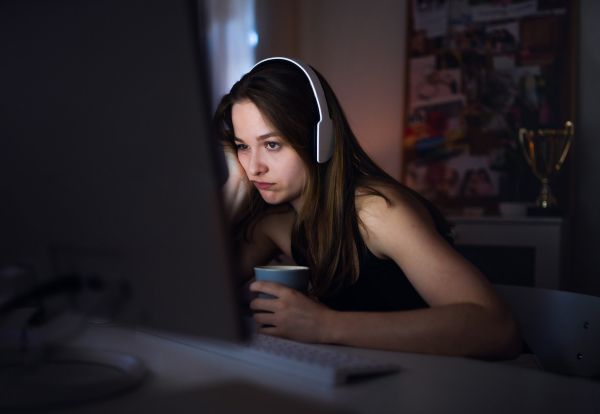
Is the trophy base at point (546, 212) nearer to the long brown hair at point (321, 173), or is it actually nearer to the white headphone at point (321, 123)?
the long brown hair at point (321, 173)

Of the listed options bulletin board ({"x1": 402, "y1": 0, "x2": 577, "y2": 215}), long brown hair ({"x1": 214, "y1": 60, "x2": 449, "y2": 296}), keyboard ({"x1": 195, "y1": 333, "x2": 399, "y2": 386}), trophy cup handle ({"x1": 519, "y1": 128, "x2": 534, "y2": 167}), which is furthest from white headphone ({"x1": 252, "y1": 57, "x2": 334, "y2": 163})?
bulletin board ({"x1": 402, "y1": 0, "x2": 577, "y2": 215})

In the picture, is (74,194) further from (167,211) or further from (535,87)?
(535,87)

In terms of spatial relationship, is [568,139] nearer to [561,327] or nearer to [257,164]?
[561,327]

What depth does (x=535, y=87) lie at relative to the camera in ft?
8.75

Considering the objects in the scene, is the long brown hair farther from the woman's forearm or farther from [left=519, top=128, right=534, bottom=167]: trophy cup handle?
[left=519, top=128, right=534, bottom=167]: trophy cup handle

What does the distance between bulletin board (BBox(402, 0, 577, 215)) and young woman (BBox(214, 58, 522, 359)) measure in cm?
163

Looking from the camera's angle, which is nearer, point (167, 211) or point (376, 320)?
point (167, 211)

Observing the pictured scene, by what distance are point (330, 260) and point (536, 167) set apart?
→ 1647mm

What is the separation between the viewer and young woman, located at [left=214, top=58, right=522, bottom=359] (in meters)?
0.75

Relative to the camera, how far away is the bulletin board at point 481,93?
263 cm

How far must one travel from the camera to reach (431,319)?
2.41 feet

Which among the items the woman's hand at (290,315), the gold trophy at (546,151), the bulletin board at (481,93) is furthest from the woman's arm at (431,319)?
the bulletin board at (481,93)

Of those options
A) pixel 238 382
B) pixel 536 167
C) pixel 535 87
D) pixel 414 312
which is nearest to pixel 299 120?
pixel 414 312

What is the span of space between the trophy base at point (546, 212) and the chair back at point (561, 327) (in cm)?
131
